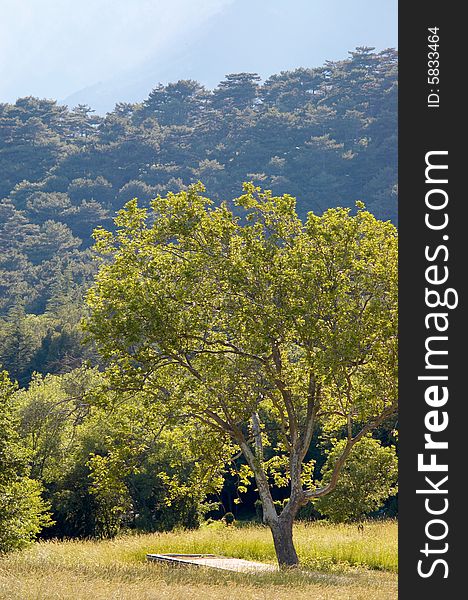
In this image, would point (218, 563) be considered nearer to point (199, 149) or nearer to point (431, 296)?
point (431, 296)

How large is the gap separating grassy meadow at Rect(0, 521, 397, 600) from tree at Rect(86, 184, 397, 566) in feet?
11.1

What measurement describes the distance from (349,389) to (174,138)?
152 meters

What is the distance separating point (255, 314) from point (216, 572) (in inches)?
211

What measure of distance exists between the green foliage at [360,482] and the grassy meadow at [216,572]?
14.7 feet

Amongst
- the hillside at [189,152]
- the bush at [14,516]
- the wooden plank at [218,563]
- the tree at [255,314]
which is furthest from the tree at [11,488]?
the hillside at [189,152]

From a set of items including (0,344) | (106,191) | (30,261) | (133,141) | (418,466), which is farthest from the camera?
(133,141)

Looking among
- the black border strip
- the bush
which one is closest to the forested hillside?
the bush

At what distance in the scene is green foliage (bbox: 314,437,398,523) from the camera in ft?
109

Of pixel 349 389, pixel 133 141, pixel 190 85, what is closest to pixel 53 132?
pixel 133 141

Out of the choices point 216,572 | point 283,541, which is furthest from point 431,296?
point 283,541

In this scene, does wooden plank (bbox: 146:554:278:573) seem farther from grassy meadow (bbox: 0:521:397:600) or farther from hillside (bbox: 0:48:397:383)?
hillside (bbox: 0:48:397:383)

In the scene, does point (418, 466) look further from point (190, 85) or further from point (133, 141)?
point (190, 85)

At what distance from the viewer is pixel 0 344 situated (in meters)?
76.9

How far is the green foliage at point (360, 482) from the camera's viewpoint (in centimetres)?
3309
